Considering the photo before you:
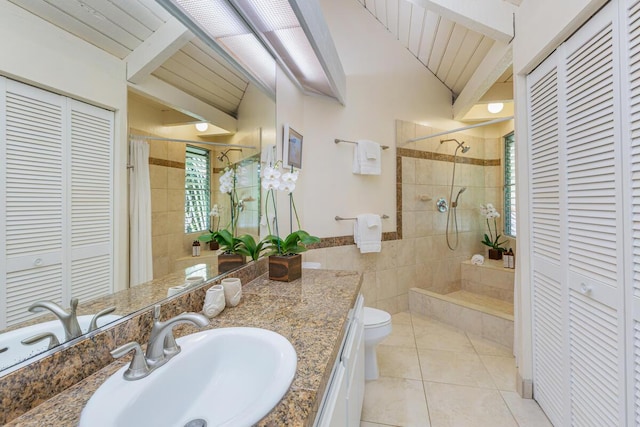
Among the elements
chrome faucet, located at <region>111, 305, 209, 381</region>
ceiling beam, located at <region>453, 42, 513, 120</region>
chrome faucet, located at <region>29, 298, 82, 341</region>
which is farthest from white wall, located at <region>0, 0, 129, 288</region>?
ceiling beam, located at <region>453, 42, 513, 120</region>

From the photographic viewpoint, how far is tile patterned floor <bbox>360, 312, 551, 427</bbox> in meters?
1.57

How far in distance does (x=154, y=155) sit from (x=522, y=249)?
2.02 m

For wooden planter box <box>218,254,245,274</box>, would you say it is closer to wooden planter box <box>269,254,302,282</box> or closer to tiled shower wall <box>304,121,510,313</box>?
wooden planter box <box>269,254,302,282</box>

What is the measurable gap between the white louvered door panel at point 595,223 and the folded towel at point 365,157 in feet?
5.08

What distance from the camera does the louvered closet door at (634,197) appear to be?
950mm

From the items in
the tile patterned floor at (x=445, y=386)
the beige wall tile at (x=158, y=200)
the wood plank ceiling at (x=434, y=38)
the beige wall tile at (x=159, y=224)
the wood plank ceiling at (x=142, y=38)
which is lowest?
the tile patterned floor at (x=445, y=386)

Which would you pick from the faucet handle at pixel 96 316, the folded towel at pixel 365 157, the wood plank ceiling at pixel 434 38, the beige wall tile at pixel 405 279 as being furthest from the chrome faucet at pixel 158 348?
the wood plank ceiling at pixel 434 38

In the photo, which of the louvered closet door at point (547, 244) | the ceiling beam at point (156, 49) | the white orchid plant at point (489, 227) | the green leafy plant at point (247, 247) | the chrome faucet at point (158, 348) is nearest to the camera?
the chrome faucet at point (158, 348)

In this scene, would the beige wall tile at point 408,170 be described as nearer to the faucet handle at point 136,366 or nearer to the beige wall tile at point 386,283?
the beige wall tile at point 386,283

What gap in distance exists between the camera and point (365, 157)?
2650 millimetres

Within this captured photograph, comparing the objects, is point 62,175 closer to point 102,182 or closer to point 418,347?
point 102,182

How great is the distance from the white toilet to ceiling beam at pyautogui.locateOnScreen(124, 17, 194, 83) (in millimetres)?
1745

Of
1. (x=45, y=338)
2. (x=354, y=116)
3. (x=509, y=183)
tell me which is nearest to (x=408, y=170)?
(x=354, y=116)

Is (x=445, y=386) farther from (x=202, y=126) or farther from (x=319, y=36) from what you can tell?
(x=319, y=36)
